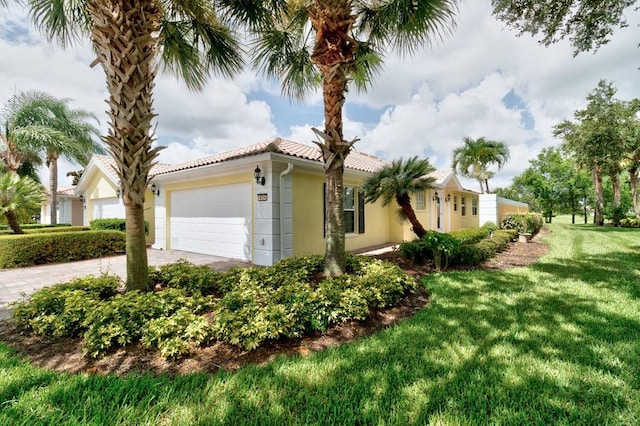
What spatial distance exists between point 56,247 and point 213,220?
18.3 ft

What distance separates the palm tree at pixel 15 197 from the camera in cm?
1022

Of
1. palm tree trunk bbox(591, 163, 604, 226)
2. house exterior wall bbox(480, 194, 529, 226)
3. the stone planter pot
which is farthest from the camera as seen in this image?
palm tree trunk bbox(591, 163, 604, 226)

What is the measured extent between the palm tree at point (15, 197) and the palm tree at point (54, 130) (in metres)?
8.46

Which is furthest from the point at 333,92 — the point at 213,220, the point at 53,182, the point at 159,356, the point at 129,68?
the point at 53,182

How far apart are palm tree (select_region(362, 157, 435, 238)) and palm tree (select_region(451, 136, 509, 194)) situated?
20.7m

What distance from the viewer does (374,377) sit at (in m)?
2.85

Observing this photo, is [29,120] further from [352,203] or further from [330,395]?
[330,395]

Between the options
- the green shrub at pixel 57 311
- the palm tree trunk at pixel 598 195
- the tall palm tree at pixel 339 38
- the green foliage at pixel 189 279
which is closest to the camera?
the green shrub at pixel 57 311

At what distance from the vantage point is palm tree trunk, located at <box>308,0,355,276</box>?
554cm

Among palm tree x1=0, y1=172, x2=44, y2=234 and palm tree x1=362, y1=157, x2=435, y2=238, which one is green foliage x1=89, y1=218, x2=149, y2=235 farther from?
palm tree x1=362, y1=157, x2=435, y2=238

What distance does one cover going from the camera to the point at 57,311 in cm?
410

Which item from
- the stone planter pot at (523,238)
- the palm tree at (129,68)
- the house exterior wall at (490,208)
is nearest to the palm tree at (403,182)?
the palm tree at (129,68)

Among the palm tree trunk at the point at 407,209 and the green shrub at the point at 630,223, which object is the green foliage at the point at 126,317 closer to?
the palm tree trunk at the point at 407,209

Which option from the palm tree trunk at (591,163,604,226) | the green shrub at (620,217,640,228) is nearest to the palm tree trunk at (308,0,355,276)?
the palm tree trunk at (591,163,604,226)
